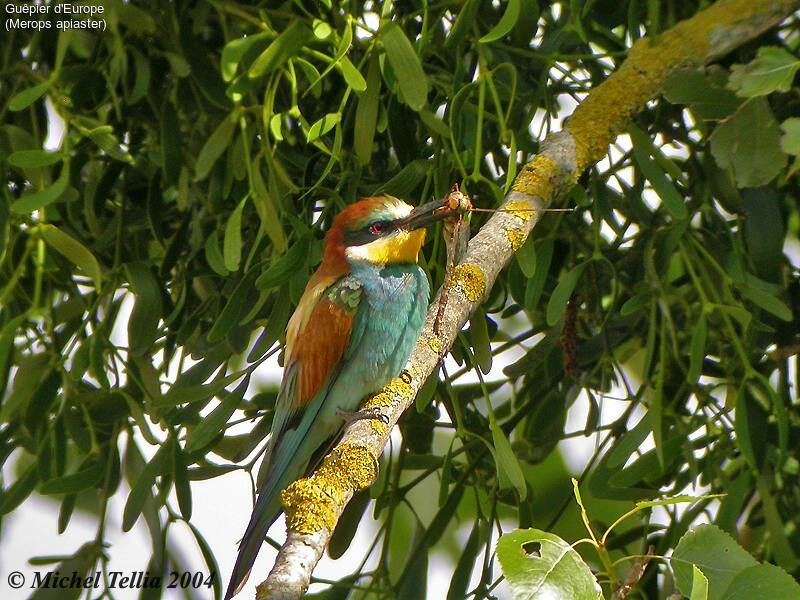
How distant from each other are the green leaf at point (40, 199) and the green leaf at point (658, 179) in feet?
2.38

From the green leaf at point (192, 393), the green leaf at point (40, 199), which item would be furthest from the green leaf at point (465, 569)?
the green leaf at point (40, 199)

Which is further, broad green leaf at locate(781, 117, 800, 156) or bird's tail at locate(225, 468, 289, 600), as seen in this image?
bird's tail at locate(225, 468, 289, 600)

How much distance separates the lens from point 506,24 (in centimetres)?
130

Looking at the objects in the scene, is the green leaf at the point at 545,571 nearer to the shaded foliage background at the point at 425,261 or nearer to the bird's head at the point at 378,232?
the shaded foliage background at the point at 425,261

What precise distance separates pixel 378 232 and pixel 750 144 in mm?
613

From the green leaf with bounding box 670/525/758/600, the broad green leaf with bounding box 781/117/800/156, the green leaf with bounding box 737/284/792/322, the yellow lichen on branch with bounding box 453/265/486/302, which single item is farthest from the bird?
the green leaf with bounding box 670/525/758/600

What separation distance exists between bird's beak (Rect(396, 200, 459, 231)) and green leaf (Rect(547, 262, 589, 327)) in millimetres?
164

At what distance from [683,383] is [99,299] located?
0.80m

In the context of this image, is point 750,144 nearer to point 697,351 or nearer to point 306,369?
point 697,351

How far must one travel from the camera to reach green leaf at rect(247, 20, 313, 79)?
131 cm

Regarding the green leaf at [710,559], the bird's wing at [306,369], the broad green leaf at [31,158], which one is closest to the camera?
the green leaf at [710,559]

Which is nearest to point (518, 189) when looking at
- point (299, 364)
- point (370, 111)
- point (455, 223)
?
point (455, 223)

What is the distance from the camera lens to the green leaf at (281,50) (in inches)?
51.7

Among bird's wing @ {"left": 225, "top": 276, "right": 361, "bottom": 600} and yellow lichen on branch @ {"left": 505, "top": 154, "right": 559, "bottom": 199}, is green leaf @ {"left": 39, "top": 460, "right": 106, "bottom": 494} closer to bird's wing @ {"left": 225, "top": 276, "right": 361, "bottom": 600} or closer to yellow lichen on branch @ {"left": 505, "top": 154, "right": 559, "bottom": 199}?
bird's wing @ {"left": 225, "top": 276, "right": 361, "bottom": 600}
